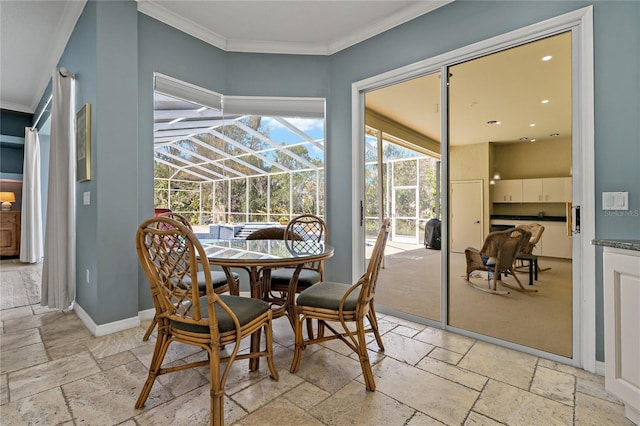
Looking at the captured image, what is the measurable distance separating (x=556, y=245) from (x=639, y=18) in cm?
150

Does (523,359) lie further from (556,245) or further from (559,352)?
(556,245)

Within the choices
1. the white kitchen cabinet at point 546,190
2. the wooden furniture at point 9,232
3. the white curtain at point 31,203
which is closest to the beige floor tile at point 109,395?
the white kitchen cabinet at point 546,190

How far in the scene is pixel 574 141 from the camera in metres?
2.12

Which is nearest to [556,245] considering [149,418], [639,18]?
[639,18]

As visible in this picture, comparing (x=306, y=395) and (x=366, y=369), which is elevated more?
(x=366, y=369)

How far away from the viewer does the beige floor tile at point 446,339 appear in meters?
2.37

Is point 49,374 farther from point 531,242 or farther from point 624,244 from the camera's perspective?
point 531,242

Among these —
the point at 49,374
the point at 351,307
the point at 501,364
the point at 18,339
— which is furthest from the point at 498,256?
the point at 18,339

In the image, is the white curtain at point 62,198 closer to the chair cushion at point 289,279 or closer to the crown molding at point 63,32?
the crown molding at point 63,32

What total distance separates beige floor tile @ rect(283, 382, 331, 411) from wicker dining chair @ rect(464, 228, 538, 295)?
5.49 feet

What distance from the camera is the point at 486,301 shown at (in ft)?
8.45

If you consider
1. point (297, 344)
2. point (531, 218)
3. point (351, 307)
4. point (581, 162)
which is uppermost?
point (581, 162)

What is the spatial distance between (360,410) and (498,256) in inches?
68.0

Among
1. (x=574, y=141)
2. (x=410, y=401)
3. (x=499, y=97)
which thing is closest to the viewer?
(x=410, y=401)
